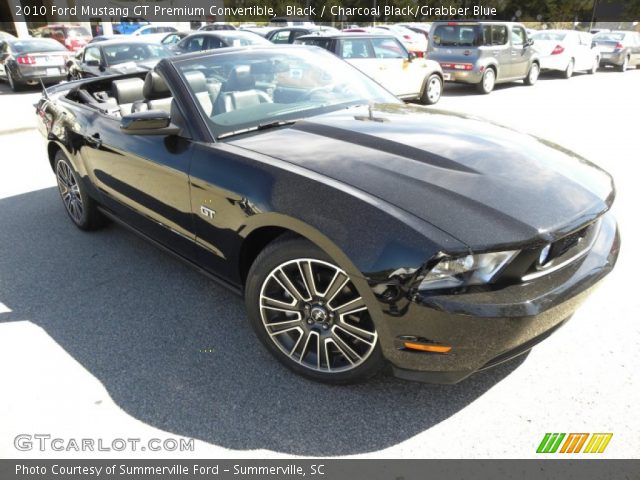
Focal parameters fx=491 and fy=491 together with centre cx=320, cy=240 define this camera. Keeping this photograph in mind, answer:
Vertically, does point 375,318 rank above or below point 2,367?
above

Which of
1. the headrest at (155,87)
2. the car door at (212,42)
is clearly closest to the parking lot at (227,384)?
the headrest at (155,87)

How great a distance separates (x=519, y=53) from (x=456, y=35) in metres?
1.93

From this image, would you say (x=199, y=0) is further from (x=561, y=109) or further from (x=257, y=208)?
(x=257, y=208)

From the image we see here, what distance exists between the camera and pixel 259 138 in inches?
109

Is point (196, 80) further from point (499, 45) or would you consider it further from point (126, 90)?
point (499, 45)

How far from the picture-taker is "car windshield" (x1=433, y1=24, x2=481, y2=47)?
11926 millimetres

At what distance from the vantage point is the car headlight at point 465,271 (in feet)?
6.29

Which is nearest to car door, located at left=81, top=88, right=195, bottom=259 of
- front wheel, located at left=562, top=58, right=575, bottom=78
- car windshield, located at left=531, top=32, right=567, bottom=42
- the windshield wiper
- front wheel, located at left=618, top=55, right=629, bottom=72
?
the windshield wiper

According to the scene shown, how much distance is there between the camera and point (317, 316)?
93.0 inches

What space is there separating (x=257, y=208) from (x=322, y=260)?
44 centimetres

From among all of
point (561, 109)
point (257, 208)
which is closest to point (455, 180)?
point (257, 208)

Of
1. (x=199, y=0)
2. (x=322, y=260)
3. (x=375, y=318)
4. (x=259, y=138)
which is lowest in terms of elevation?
(x=375, y=318)

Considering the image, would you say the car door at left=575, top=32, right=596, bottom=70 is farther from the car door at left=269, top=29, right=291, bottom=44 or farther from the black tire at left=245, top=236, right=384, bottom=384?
the black tire at left=245, top=236, right=384, bottom=384

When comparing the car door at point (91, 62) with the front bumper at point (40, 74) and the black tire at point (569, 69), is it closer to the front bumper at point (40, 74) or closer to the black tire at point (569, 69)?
the front bumper at point (40, 74)
